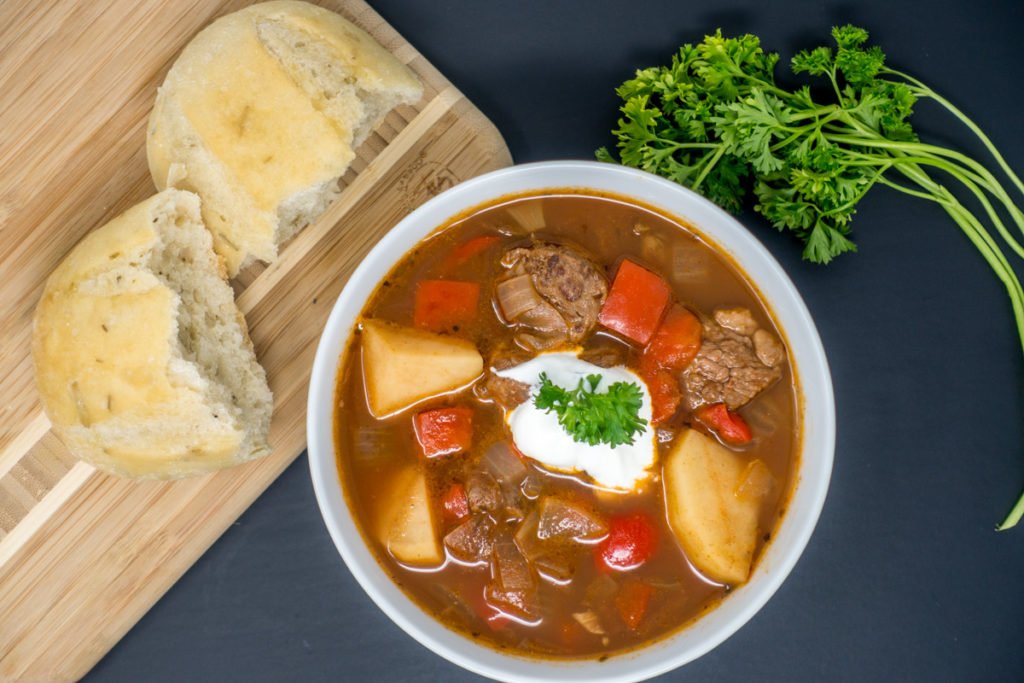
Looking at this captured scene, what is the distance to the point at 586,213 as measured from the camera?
3.32 meters

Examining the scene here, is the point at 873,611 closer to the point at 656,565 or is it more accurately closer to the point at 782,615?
the point at 782,615

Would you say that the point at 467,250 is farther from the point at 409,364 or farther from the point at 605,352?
the point at 605,352

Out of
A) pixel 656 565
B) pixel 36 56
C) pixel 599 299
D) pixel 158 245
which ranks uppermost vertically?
pixel 36 56

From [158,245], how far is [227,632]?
1.73 m

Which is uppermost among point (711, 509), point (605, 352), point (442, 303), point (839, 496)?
point (442, 303)

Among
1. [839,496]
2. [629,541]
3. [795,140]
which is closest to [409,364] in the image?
[629,541]

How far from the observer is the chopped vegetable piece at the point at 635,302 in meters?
3.25

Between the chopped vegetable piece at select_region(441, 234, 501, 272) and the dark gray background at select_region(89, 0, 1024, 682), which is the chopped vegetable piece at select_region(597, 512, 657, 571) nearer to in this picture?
the dark gray background at select_region(89, 0, 1024, 682)

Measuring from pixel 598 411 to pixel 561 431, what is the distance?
0.30 meters

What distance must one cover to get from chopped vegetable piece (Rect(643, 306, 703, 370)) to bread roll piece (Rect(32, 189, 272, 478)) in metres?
1.61

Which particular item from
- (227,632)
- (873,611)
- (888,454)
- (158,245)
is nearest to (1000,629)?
(873,611)

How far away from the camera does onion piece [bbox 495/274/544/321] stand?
10.7ft

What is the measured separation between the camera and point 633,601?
3240 mm

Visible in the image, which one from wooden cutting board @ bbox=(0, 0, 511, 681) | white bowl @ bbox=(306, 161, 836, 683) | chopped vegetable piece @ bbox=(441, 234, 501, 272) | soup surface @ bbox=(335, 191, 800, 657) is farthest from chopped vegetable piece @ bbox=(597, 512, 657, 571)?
wooden cutting board @ bbox=(0, 0, 511, 681)
